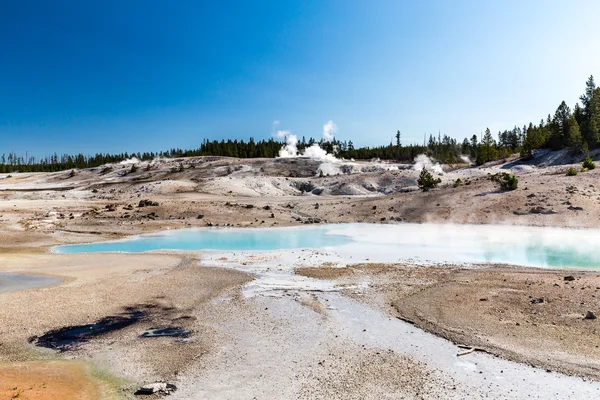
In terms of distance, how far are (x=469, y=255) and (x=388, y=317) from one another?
12.0 meters

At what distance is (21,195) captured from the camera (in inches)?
2452

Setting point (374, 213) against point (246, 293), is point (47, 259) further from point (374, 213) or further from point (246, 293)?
point (374, 213)

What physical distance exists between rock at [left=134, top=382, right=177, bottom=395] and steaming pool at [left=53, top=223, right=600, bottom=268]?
14836 mm

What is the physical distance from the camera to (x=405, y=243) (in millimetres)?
27938

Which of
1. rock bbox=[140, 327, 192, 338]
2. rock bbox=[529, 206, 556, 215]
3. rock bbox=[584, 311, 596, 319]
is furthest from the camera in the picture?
rock bbox=[529, 206, 556, 215]

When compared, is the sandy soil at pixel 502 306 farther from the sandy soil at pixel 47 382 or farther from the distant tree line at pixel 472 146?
the distant tree line at pixel 472 146

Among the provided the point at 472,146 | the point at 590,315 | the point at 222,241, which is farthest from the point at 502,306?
the point at 472,146

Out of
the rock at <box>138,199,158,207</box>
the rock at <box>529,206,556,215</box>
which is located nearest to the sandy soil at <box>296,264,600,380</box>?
the rock at <box>529,206,556,215</box>

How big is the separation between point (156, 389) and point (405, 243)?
2167 centimetres

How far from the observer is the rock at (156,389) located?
8859 millimetres

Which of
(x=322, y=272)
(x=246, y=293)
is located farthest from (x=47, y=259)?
(x=322, y=272)

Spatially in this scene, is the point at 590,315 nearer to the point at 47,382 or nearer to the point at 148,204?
the point at 47,382

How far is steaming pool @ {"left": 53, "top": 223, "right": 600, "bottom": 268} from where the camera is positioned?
2267cm

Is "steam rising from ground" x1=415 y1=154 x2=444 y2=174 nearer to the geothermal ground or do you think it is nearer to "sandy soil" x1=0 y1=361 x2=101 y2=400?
the geothermal ground
